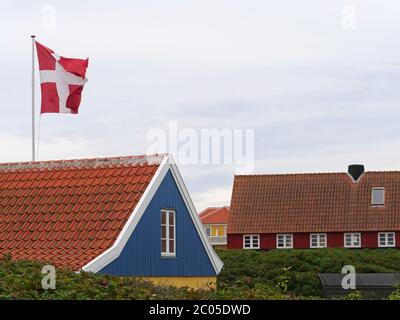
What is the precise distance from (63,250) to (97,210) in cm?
161

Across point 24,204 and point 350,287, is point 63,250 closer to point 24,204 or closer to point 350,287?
point 24,204

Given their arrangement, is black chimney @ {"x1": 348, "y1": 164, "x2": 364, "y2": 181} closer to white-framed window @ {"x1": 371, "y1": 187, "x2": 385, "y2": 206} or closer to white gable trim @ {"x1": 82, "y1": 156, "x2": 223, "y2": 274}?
white-framed window @ {"x1": 371, "y1": 187, "x2": 385, "y2": 206}

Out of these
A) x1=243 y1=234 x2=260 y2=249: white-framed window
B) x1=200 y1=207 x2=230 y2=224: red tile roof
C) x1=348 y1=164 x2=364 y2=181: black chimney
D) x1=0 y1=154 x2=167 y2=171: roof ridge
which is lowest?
x1=243 y1=234 x2=260 y2=249: white-framed window

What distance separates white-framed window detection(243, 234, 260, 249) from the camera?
72.1 meters

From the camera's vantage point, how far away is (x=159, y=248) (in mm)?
25812

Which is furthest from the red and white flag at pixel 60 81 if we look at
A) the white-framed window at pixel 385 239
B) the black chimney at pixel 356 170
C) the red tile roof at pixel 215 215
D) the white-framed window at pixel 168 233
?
the red tile roof at pixel 215 215

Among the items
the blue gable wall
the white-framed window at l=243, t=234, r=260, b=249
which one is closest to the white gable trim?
the blue gable wall

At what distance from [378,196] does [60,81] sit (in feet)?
148

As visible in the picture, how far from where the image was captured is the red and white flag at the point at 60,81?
30016mm

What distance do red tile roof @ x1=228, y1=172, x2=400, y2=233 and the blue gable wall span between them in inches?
1697

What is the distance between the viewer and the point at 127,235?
79.0ft

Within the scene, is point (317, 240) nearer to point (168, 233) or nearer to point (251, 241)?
point (251, 241)
